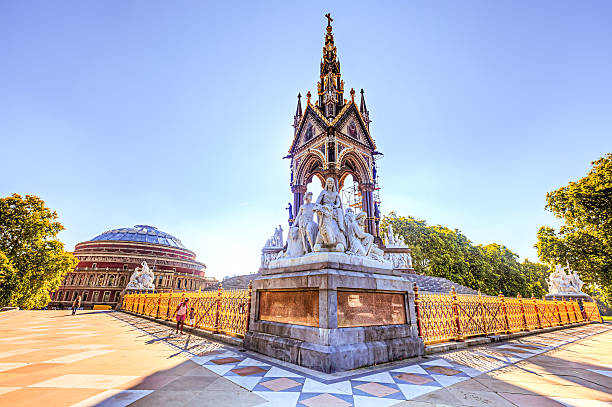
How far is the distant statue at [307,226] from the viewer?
593 centimetres

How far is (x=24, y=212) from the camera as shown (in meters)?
18.7

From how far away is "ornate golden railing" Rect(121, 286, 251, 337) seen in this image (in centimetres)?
718

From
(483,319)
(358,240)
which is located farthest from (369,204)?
(358,240)

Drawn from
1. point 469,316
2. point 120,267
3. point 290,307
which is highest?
point 120,267

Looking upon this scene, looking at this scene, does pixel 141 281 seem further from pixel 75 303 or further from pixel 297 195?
pixel 297 195

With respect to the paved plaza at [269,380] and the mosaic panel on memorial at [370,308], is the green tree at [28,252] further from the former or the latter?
the mosaic panel on memorial at [370,308]

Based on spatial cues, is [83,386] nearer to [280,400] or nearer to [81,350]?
[280,400]

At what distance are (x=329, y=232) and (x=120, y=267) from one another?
49.7m

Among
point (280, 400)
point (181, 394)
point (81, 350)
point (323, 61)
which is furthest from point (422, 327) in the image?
point (323, 61)

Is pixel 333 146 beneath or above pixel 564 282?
above

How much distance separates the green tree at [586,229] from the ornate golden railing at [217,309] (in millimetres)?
19373

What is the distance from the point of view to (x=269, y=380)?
146 inches

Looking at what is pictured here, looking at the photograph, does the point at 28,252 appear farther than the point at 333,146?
No

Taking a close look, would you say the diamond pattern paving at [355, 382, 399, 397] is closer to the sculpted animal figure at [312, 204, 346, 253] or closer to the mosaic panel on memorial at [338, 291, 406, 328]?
the mosaic panel on memorial at [338, 291, 406, 328]
